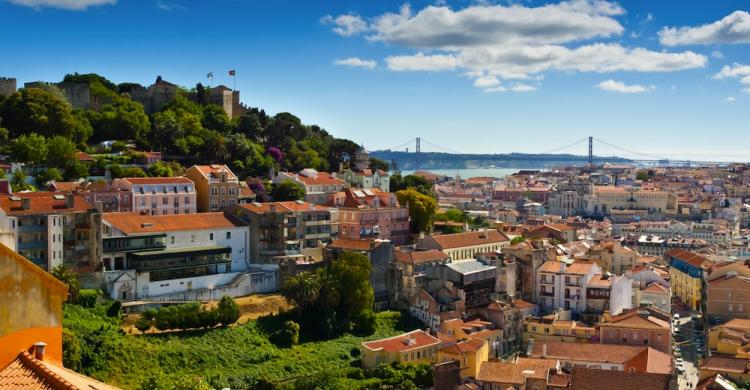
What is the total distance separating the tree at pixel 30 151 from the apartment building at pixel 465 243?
19.9 meters

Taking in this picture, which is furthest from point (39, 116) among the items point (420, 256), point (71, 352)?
point (71, 352)

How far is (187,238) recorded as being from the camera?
1437 inches

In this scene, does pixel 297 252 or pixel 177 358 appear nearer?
pixel 177 358

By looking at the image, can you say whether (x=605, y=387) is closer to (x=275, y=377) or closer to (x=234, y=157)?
(x=275, y=377)

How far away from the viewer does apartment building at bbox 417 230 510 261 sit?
145 feet

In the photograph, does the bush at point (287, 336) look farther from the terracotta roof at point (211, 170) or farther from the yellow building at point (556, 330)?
the terracotta roof at point (211, 170)

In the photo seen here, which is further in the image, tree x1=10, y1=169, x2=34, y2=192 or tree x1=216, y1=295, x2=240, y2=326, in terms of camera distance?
tree x1=10, y1=169, x2=34, y2=192

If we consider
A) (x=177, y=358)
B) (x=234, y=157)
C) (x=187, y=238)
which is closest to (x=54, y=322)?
(x=177, y=358)

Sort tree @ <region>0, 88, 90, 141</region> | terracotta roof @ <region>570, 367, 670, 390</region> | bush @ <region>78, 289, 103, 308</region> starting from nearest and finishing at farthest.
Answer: terracotta roof @ <region>570, 367, 670, 390</region>
bush @ <region>78, 289, 103, 308</region>
tree @ <region>0, 88, 90, 141</region>

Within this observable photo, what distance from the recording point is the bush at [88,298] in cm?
3083

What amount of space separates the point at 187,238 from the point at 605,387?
18.5 metres

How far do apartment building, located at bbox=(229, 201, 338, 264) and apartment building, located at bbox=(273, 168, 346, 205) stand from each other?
640 cm

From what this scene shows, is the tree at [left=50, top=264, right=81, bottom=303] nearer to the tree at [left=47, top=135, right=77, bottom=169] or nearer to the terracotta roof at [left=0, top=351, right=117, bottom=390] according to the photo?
the tree at [left=47, top=135, right=77, bottom=169]

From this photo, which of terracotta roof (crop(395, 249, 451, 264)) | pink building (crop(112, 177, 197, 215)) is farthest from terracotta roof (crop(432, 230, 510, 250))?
pink building (crop(112, 177, 197, 215))
